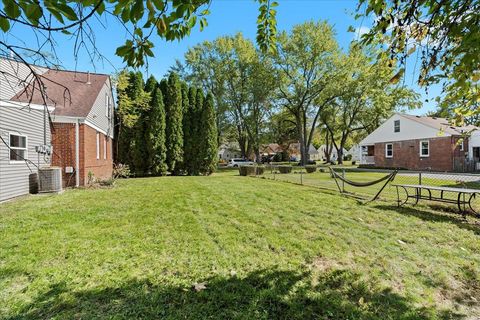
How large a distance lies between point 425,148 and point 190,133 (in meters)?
21.6

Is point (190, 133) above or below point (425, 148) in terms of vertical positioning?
above

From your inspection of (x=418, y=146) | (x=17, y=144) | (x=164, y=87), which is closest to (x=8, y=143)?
(x=17, y=144)

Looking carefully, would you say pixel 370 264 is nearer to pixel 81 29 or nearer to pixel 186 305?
pixel 186 305

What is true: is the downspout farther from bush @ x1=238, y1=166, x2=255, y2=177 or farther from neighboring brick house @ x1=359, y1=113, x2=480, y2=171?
neighboring brick house @ x1=359, y1=113, x2=480, y2=171

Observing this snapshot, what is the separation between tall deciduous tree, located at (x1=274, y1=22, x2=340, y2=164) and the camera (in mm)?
28516

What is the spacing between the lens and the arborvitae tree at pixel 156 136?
17.1 metres

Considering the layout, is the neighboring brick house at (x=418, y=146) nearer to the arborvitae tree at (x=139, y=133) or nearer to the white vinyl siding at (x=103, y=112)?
the arborvitae tree at (x=139, y=133)

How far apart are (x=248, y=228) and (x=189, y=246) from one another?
1365 millimetres

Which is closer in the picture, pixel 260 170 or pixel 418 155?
pixel 260 170

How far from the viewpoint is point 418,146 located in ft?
79.8

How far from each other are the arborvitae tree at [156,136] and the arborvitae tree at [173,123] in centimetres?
68

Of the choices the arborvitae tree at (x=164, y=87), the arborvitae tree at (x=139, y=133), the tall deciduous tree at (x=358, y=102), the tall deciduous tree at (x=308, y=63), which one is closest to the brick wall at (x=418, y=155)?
the tall deciduous tree at (x=358, y=102)

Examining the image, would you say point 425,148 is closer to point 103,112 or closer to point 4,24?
point 103,112

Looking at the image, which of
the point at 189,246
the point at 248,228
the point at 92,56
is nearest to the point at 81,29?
the point at 92,56
